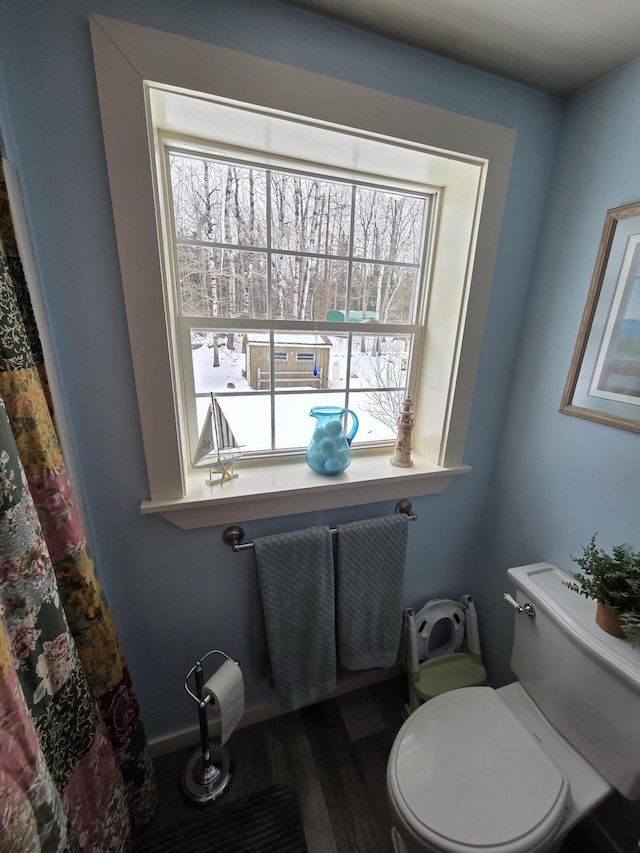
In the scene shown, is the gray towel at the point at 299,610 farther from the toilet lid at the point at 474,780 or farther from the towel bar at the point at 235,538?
the toilet lid at the point at 474,780

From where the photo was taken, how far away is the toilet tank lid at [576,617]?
0.79 metres

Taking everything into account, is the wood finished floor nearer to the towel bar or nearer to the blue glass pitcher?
the towel bar

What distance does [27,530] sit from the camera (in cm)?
59

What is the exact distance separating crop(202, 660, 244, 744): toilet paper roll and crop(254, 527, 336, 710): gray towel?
0.14m

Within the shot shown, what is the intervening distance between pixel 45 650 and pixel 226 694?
57 centimetres

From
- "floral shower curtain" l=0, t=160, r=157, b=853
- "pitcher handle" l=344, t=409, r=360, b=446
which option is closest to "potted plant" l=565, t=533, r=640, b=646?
"pitcher handle" l=344, t=409, r=360, b=446

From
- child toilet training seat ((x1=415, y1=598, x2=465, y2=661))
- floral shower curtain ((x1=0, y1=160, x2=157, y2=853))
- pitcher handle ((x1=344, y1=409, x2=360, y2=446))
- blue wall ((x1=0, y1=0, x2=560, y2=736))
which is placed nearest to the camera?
floral shower curtain ((x1=0, y1=160, x2=157, y2=853))

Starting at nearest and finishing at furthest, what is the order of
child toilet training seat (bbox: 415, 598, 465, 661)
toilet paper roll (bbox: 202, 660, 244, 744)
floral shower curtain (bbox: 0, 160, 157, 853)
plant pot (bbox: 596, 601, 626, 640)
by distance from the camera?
floral shower curtain (bbox: 0, 160, 157, 853) < plant pot (bbox: 596, 601, 626, 640) < toilet paper roll (bbox: 202, 660, 244, 744) < child toilet training seat (bbox: 415, 598, 465, 661)

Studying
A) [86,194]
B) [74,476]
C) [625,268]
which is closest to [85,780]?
[74,476]

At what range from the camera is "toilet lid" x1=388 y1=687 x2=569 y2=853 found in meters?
0.73

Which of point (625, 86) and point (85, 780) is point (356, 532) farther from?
point (625, 86)

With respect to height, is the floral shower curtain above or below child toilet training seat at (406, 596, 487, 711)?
above

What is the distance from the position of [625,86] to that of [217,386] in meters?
1.44

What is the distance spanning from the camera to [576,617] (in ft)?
3.01
